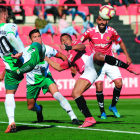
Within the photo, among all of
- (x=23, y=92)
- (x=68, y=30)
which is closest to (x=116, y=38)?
(x=23, y=92)

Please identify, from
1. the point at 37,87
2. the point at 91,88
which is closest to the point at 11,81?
the point at 37,87

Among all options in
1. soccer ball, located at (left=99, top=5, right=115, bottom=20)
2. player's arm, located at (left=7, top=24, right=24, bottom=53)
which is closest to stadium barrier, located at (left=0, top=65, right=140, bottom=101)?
soccer ball, located at (left=99, top=5, right=115, bottom=20)

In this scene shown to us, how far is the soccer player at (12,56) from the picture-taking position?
6.08 m

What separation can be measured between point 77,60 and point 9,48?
1.69 m

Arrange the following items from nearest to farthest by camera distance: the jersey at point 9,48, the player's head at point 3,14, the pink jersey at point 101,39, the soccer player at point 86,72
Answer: the jersey at point 9,48 → the player's head at point 3,14 → the soccer player at point 86,72 → the pink jersey at point 101,39

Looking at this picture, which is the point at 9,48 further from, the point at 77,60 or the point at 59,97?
the point at 77,60

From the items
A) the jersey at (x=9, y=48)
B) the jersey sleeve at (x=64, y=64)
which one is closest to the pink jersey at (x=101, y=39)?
the jersey sleeve at (x=64, y=64)

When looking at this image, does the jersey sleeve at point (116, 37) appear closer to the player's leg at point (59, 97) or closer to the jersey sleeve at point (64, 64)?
the jersey sleeve at point (64, 64)

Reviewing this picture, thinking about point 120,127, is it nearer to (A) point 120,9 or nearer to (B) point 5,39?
(B) point 5,39

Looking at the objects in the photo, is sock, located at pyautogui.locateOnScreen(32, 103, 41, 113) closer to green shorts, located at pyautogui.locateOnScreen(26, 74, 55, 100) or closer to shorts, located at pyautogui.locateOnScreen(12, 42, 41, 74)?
green shorts, located at pyautogui.locateOnScreen(26, 74, 55, 100)

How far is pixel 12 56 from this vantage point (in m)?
6.09

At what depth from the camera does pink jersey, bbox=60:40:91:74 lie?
735cm

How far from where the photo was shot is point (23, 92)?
14312 millimetres

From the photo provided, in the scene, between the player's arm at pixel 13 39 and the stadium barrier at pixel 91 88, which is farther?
the stadium barrier at pixel 91 88
